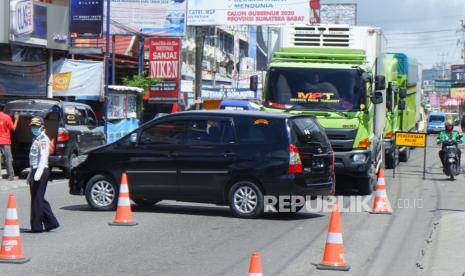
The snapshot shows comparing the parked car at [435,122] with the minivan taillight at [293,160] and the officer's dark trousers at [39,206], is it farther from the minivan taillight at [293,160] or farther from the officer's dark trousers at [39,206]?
the officer's dark trousers at [39,206]

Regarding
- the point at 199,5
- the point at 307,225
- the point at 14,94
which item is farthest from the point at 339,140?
the point at 199,5

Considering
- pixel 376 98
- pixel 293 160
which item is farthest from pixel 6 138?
pixel 293 160

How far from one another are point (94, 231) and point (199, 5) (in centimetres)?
3443

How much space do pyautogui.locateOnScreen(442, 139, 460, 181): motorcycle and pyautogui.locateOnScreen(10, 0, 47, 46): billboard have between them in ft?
44.7

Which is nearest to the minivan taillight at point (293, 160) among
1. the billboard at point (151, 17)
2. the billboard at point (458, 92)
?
the billboard at point (151, 17)

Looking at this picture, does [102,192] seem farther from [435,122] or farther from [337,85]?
[435,122]

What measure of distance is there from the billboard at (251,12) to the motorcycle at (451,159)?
21.4 meters

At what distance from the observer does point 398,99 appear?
26219mm

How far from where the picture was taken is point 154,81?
37.8m

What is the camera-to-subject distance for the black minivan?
1354 centimetres

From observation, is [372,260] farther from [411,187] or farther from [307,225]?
[411,187]

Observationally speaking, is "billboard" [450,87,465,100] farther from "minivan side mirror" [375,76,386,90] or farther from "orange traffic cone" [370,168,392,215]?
"orange traffic cone" [370,168,392,215]

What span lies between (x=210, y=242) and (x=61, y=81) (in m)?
19.5
